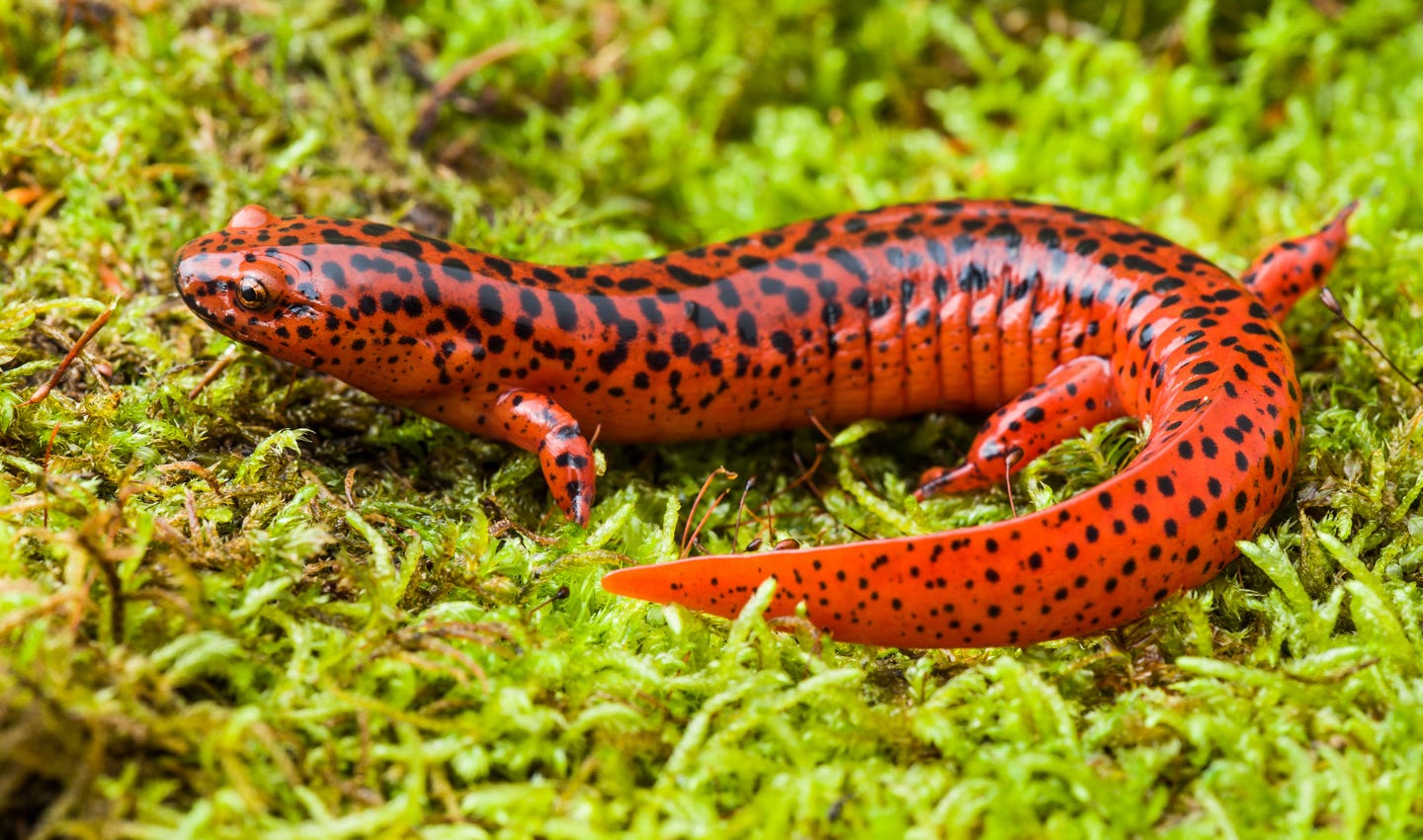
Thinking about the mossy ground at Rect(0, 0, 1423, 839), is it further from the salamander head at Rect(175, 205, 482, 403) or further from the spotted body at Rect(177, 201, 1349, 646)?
the salamander head at Rect(175, 205, 482, 403)

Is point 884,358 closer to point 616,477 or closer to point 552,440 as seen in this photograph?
point 616,477

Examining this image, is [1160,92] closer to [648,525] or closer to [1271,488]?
[1271,488]

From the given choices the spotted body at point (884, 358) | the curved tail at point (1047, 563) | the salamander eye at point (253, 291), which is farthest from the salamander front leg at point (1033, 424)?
the salamander eye at point (253, 291)

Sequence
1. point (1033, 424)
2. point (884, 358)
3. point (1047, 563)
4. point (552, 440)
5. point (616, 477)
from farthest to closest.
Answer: point (884, 358)
point (616, 477)
point (1033, 424)
point (552, 440)
point (1047, 563)

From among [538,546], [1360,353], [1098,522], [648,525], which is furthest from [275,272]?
[1360,353]

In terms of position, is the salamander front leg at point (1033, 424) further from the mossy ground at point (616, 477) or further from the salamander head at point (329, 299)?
the salamander head at point (329, 299)

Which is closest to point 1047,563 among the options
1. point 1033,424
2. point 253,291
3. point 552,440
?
point 1033,424

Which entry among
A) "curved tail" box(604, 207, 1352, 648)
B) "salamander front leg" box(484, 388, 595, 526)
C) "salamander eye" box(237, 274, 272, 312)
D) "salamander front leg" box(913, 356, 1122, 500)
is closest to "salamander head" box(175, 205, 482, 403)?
"salamander eye" box(237, 274, 272, 312)
